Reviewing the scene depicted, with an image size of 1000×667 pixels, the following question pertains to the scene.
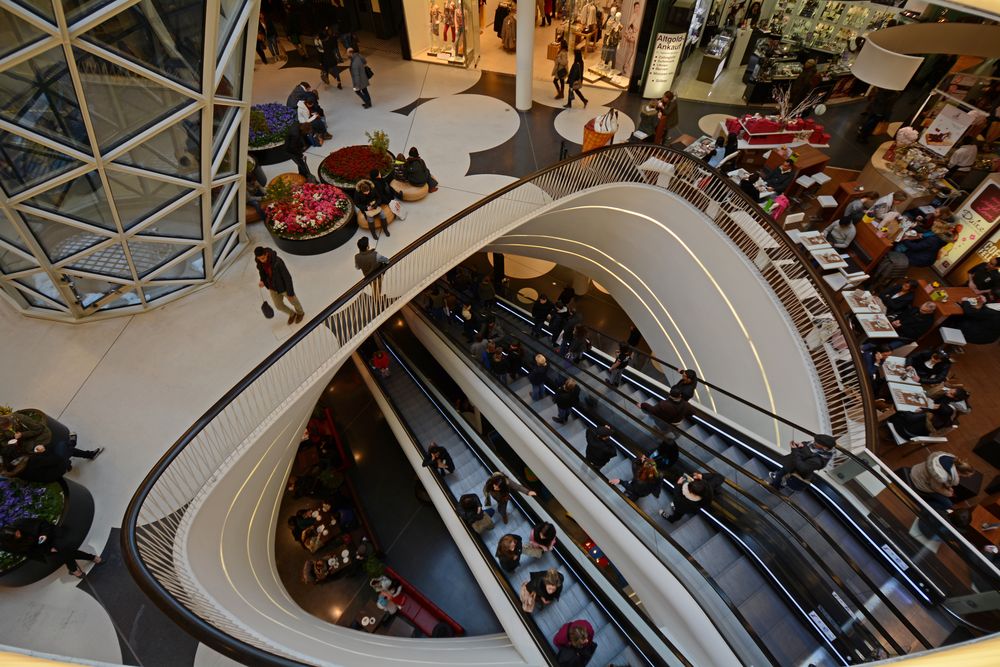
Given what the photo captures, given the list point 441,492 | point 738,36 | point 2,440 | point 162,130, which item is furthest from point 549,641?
point 738,36

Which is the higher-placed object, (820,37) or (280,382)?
(820,37)

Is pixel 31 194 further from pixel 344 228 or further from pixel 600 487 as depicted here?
pixel 600 487

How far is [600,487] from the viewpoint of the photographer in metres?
6.59

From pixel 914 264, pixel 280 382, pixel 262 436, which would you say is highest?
pixel 280 382

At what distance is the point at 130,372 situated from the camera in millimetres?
6574

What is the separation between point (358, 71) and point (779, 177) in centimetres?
1040

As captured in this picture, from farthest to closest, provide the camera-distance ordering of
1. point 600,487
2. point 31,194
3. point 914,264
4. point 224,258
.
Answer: point 914,264 < point 224,258 < point 600,487 < point 31,194

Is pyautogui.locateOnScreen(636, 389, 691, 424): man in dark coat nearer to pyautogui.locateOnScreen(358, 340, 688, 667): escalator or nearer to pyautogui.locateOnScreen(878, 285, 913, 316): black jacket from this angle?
pyautogui.locateOnScreen(358, 340, 688, 667): escalator

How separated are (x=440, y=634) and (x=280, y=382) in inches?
252

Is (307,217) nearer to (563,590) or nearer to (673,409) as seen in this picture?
(673,409)

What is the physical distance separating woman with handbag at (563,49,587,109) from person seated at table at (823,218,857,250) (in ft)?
21.7

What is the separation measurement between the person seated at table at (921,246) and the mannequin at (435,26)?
13.3 meters

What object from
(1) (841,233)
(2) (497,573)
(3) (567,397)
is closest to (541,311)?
(3) (567,397)

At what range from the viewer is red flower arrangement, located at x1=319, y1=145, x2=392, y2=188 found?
9.20 metres
